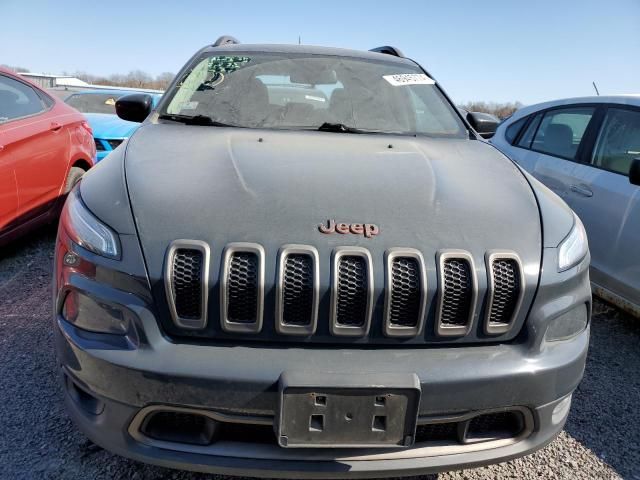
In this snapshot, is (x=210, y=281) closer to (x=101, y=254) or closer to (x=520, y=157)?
(x=101, y=254)

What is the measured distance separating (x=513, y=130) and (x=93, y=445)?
14.1 feet

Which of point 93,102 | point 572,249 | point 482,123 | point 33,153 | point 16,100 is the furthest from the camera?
point 93,102

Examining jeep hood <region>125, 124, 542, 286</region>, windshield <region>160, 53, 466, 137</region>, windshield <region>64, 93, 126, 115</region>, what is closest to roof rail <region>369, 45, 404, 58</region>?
windshield <region>160, 53, 466, 137</region>

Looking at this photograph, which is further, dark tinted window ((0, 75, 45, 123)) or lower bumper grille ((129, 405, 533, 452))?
dark tinted window ((0, 75, 45, 123))

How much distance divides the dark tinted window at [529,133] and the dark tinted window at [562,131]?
2.1 inches

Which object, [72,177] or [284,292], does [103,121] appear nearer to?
[72,177]

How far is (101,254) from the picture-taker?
5.28 ft

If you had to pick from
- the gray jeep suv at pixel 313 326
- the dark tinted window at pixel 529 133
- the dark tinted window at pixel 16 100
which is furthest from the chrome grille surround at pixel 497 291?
the dark tinted window at pixel 16 100

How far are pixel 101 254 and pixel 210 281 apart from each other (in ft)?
1.25

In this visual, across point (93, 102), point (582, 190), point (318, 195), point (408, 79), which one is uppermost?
point (408, 79)

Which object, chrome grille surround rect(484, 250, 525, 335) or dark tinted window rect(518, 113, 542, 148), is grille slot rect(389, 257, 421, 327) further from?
dark tinted window rect(518, 113, 542, 148)

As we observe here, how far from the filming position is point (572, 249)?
1800 mm

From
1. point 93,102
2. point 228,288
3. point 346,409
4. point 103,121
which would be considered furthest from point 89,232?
point 93,102

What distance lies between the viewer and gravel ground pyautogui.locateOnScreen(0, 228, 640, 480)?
201 centimetres
